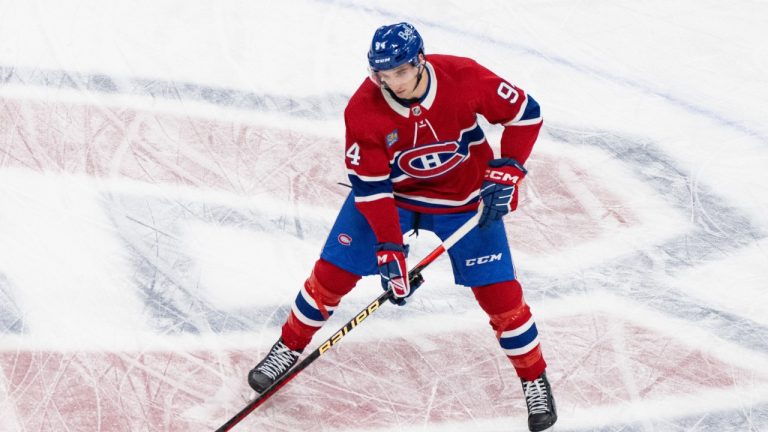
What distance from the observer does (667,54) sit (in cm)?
539

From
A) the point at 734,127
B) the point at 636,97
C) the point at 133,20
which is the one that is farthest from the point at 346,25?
the point at 734,127

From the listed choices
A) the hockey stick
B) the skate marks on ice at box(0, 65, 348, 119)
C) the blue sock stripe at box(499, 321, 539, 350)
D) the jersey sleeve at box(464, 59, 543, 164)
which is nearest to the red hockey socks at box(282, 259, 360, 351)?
the hockey stick

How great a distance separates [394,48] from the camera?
3090mm

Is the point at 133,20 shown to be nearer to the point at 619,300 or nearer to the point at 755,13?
the point at 619,300

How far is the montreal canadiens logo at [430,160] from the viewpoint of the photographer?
3.31 meters

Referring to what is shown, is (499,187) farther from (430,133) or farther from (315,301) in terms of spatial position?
(315,301)

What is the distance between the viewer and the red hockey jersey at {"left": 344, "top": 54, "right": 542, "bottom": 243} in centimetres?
324

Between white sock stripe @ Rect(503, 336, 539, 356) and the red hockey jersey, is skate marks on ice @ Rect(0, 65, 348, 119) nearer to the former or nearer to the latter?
the red hockey jersey

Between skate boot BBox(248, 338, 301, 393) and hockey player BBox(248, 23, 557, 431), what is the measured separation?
0.01 m

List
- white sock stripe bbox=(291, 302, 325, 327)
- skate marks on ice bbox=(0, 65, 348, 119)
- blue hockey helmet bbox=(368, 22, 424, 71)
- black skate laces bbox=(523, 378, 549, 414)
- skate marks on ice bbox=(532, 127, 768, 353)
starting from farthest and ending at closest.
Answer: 1. skate marks on ice bbox=(0, 65, 348, 119)
2. skate marks on ice bbox=(532, 127, 768, 353)
3. white sock stripe bbox=(291, 302, 325, 327)
4. black skate laces bbox=(523, 378, 549, 414)
5. blue hockey helmet bbox=(368, 22, 424, 71)

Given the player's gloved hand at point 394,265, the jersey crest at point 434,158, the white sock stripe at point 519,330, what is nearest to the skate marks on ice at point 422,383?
the white sock stripe at point 519,330

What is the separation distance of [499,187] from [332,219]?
128 cm

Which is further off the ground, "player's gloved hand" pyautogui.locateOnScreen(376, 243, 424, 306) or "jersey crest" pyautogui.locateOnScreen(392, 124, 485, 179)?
"jersey crest" pyautogui.locateOnScreen(392, 124, 485, 179)

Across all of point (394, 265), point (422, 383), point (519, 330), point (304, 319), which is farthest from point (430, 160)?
point (422, 383)
